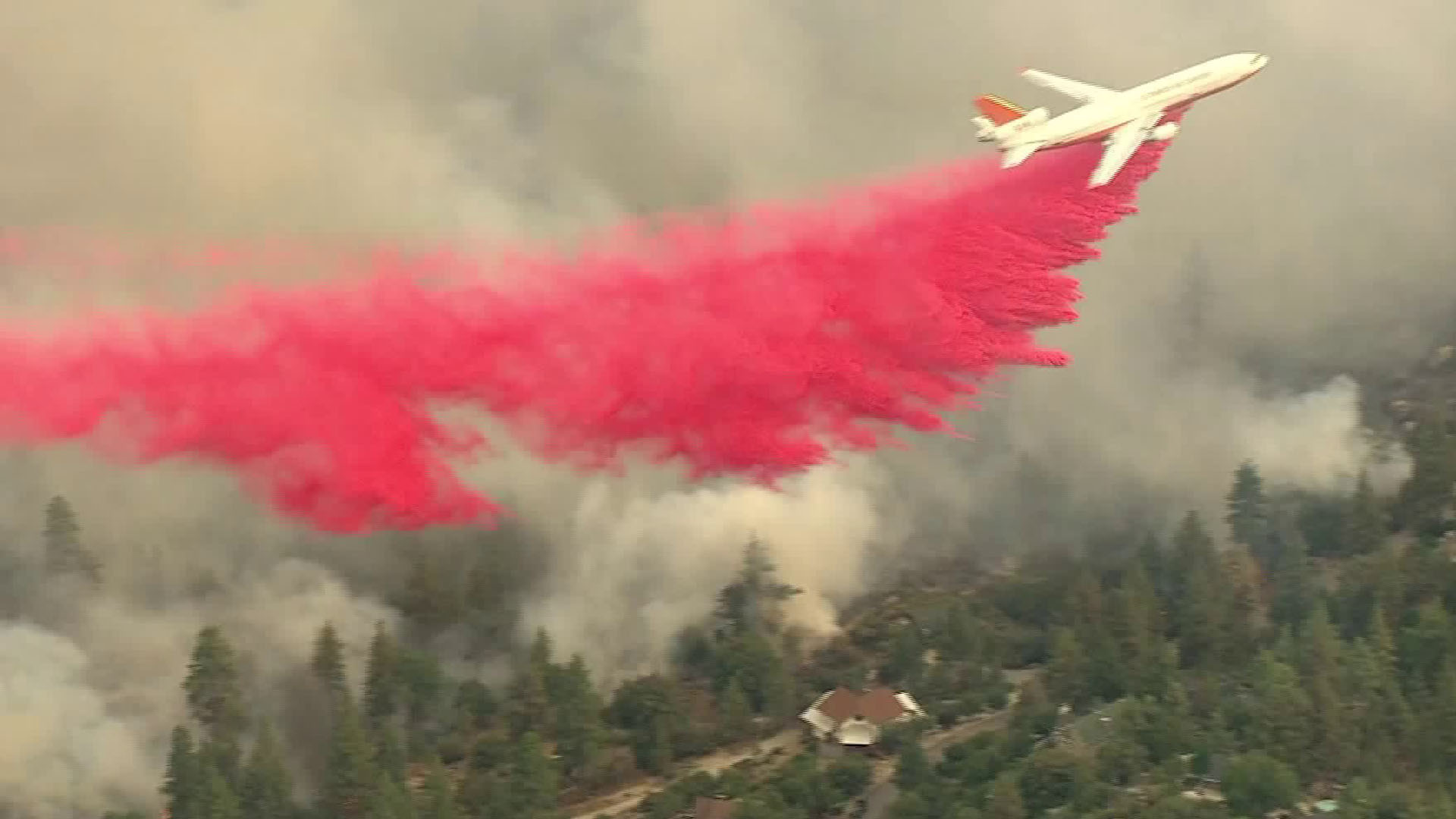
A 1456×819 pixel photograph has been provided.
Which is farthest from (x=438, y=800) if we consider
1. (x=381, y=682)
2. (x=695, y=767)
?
(x=695, y=767)

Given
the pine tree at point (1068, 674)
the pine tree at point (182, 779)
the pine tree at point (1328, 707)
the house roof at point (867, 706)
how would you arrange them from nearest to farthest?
the pine tree at point (1328, 707) → the pine tree at point (182, 779) → the pine tree at point (1068, 674) → the house roof at point (867, 706)

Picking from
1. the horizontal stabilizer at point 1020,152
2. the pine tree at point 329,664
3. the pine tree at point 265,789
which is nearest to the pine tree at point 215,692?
the pine tree at point 329,664

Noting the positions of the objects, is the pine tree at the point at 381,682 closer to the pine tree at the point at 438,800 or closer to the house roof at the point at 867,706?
the pine tree at the point at 438,800

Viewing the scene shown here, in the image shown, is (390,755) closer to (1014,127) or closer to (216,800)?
(216,800)

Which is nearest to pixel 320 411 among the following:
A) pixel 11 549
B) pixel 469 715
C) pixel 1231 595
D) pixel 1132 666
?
pixel 469 715

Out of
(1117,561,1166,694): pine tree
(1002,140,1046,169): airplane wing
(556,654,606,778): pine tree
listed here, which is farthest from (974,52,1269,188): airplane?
(556,654,606,778): pine tree
